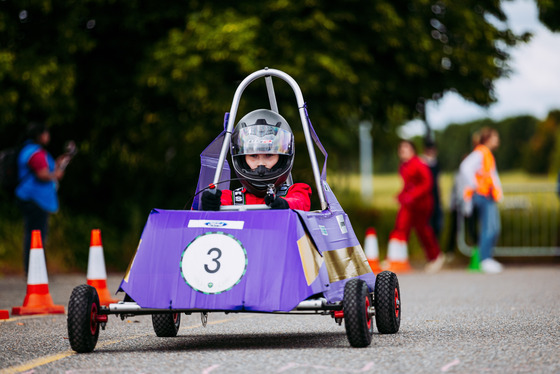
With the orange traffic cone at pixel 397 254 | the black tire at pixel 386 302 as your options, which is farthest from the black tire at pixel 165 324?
the orange traffic cone at pixel 397 254

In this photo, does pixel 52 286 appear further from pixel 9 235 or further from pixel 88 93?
pixel 88 93

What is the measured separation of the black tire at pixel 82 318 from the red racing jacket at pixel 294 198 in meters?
1.43

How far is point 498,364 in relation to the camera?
556 cm

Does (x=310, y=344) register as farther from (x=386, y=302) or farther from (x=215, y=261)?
(x=215, y=261)

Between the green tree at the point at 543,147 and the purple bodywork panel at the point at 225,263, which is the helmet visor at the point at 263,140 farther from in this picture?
the green tree at the point at 543,147

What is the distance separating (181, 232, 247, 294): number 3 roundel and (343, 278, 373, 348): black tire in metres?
0.65

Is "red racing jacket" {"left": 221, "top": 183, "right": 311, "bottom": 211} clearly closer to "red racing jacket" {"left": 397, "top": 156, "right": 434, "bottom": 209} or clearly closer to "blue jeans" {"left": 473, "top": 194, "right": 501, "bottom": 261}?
"blue jeans" {"left": 473, "top": 194, "right": 501, "bottom": 261}

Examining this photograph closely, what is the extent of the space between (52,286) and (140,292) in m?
7.95

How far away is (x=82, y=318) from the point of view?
6.07 m

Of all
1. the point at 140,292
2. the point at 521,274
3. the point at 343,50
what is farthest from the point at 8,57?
the point at 140,292

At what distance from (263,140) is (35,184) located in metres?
5.93

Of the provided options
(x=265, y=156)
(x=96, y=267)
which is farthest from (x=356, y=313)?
(x=96, y=267)

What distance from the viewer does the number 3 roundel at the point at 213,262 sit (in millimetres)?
6090

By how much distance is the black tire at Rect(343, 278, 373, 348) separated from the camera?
6059mm
